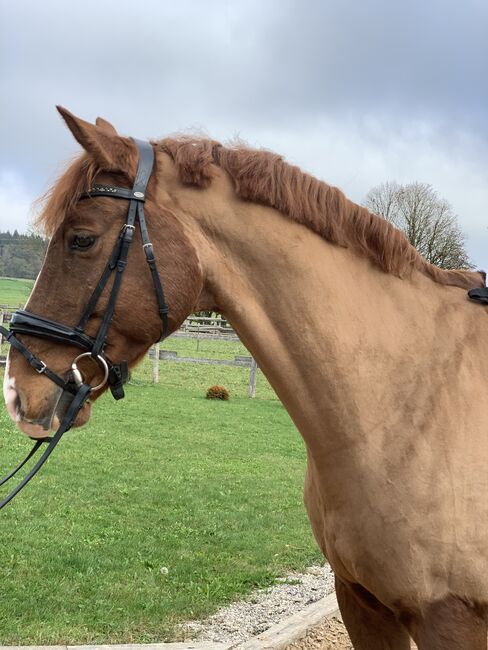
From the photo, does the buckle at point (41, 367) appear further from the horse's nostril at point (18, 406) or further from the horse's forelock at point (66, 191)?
the horse's forelock at point (66, 191)

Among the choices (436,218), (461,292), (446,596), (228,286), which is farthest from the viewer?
(436,218)

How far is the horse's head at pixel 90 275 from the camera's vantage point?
79.6 inches

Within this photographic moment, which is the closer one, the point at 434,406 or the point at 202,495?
the point at 434,406

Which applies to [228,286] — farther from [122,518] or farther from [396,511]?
[122,518]

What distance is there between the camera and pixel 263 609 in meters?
4.57

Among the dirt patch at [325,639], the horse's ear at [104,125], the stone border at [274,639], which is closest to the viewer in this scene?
the horse's ear at [104,125]

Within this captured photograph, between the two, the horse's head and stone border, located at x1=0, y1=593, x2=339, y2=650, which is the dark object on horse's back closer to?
the horse's head

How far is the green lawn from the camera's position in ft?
14.0

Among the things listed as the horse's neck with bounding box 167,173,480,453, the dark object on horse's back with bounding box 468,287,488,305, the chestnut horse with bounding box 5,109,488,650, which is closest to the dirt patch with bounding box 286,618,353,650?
the chestnut horse with bounding box 5,109,488,650

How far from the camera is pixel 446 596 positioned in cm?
200

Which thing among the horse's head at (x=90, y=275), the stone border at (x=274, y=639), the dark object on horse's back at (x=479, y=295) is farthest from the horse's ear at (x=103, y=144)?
the stone border at (x=274, y=639)

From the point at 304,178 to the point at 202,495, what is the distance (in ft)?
20.5

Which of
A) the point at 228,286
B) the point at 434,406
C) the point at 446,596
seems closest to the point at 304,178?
the point at 228,286

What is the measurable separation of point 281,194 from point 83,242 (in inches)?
31.1
